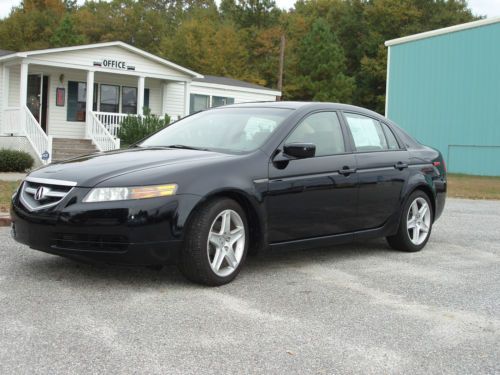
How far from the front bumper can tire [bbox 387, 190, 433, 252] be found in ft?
9.79

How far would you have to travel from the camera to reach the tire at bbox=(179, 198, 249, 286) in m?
5.02

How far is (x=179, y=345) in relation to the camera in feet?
12.5

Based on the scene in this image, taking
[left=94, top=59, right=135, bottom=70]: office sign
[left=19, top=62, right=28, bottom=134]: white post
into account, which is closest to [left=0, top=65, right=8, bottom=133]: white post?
[left=19, top=62, right=28, bottom=134]: white post

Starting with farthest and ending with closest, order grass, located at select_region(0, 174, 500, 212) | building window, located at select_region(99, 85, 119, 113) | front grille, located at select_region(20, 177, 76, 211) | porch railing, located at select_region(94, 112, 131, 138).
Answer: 1. building window, located at select_region(99, 85, 119, 113)
2. porch railing, located at select_region(94, 112, 131, 138)
3. grass, located at select_region(0, 174, 500, 212)
4. front grille, located at select_region(20, 177, 76, 211)

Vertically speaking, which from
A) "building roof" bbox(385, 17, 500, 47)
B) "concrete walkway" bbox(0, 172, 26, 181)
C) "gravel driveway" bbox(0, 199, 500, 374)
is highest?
"building roof" bbox(385, 17, 500, 47)

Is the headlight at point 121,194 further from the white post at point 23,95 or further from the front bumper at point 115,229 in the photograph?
the white post at point 23,95

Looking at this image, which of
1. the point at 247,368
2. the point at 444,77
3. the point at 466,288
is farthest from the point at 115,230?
the point at 444,77

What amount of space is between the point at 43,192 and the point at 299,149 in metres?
2.18

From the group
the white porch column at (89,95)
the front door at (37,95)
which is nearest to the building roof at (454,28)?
the white porch column at (89,95)

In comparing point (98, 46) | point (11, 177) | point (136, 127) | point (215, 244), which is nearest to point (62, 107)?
point (98, 46)

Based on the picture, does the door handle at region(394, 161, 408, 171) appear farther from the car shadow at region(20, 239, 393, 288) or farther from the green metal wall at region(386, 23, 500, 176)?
the green metal wall at region(386, 23, 500, 176)

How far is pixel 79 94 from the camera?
78.0 feet

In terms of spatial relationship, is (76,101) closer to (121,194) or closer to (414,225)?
(414,225)

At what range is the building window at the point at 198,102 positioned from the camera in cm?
2753
